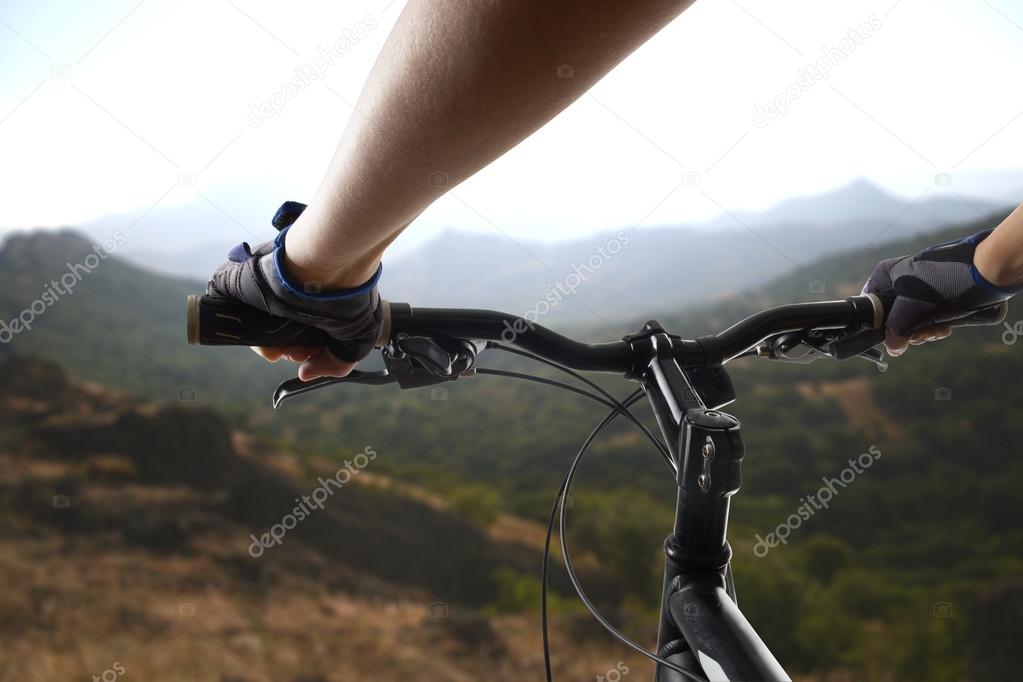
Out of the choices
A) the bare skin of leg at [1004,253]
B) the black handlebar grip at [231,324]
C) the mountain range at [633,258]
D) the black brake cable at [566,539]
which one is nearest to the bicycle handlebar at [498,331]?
the black handlebar grip at [231,324]

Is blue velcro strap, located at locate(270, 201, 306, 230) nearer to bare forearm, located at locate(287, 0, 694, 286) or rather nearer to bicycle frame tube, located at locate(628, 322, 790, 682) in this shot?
bare forearm, located at locate(287, 0, 694, 286)

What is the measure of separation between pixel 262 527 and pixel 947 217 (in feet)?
35.5

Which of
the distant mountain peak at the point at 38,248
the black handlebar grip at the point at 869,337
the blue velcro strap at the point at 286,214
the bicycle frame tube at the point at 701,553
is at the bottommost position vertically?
the bicycle frame tube at the point at 701,553

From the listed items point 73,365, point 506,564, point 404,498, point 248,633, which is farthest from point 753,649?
point 73,365

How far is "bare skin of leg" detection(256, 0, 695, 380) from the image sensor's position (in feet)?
1.06

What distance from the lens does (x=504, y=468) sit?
6090 mm

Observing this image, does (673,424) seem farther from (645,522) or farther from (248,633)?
(645,522)

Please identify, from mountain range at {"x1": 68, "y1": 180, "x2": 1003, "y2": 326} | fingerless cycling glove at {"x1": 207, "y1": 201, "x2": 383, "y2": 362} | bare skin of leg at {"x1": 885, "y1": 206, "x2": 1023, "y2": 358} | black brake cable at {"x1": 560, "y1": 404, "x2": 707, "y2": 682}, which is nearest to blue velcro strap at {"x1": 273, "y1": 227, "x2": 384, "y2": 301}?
fingerless cycling glove at {"x1": 207, "y1": 201, "x2": 383, "y2": 362}

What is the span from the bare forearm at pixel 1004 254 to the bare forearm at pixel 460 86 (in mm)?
794

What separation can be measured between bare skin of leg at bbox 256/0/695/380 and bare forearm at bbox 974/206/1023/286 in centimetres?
79

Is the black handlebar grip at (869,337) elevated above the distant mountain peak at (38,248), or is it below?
below

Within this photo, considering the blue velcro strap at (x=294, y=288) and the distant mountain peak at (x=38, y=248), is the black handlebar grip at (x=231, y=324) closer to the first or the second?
the blue velcro strap at (x=294, y=288)

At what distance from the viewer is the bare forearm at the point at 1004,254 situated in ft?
2.85

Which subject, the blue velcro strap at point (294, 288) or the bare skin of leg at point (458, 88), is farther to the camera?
the blue velcro strap at point (294, 288)
